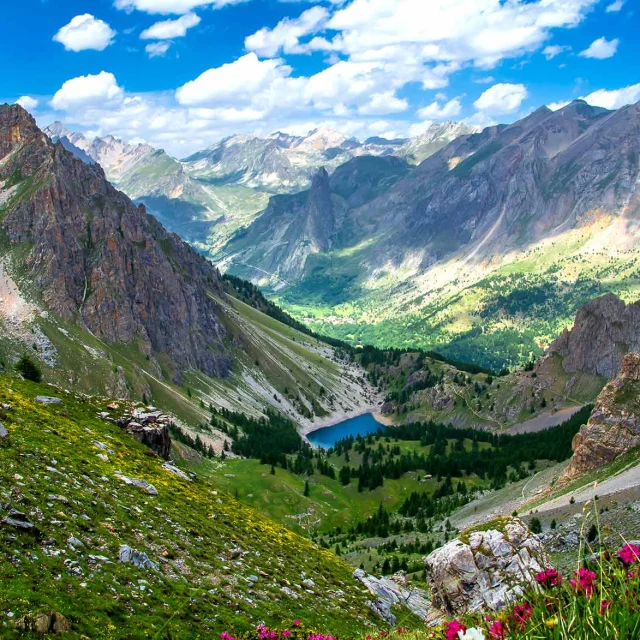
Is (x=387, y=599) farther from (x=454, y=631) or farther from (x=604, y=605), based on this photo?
(x=604, y=605)

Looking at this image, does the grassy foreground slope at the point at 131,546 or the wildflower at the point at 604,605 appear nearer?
the wildflower at the point at 604,605

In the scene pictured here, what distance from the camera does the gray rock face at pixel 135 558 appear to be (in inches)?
1184

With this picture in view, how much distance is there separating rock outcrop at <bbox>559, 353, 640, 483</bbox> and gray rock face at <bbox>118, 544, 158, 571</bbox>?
7513 cm

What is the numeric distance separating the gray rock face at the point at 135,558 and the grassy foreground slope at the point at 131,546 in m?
0.31

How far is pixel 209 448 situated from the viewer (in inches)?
7283

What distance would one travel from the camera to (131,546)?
32375 millimetres

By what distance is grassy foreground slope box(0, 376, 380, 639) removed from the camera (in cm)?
2405

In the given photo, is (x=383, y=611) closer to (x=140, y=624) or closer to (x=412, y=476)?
(x=140, y=624)

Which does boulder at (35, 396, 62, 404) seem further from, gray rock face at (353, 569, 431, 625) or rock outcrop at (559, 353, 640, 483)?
rock outcrop at (559, 353, 640, 483)

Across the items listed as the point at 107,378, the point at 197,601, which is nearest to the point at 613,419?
the point at 197,601

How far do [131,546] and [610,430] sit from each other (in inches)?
3134

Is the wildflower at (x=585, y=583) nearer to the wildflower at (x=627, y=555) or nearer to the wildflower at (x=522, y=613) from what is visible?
the wildflower at (x=522, y=613)

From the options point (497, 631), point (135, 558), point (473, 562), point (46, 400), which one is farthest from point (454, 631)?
point (46, 400)

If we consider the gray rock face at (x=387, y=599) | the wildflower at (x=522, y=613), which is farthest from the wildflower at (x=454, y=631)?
the gray rock face at (x=387, y=599)
